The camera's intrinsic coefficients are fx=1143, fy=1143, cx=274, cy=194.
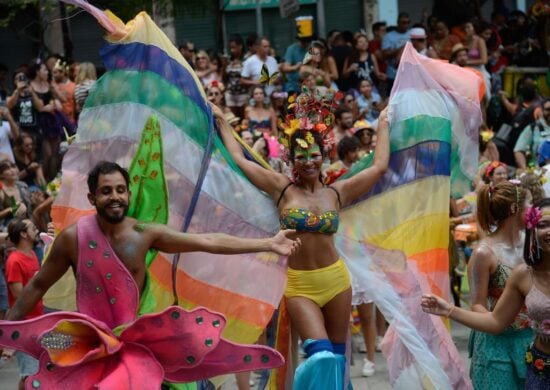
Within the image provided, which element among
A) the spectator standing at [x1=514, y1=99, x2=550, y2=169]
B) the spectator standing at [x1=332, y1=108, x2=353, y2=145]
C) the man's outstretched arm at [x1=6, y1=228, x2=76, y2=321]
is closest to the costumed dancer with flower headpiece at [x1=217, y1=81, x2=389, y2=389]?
the man's outstretched arm at [x1=6, y1=228, x2=76, y2=321]

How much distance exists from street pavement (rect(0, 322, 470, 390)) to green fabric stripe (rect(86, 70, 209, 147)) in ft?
7.42

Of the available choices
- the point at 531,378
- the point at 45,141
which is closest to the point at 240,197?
the point at 531,378

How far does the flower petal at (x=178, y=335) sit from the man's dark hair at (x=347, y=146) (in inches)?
172

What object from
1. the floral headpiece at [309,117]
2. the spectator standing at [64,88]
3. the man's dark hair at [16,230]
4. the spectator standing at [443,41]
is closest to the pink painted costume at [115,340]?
the floral headpiece at [309,117]

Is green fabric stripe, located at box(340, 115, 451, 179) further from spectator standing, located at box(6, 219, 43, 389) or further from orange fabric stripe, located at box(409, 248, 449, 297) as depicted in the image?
spectator standing, located at box(6, 219, 43, 389)

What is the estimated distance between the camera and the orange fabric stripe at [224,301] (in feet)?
22.0

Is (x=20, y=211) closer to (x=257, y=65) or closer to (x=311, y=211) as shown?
(x=311, y=211)

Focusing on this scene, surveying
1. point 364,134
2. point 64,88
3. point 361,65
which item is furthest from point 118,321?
point 361,65

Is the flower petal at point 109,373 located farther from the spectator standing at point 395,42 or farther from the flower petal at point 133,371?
the spectator standing at point 395,42

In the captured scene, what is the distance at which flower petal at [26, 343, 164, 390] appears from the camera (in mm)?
5039

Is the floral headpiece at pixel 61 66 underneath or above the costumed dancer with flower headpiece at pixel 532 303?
above

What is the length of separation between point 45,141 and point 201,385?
20.8ft

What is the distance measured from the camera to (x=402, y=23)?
14828 mm

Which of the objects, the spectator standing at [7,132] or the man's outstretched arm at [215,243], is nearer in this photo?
the man's outstretched arm at [215,243]
